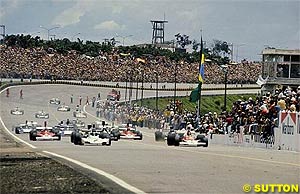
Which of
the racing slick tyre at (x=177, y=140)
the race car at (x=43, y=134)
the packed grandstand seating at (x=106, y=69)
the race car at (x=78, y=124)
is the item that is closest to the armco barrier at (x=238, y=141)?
the racing slick tyre at (x=177, y=140)

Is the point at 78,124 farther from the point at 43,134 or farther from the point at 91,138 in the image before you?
the point at 91,138

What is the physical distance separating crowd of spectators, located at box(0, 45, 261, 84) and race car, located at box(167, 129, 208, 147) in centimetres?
10621

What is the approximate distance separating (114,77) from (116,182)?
506 ft

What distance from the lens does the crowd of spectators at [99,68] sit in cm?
15588

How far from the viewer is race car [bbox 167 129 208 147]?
121ft

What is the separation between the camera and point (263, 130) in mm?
33250

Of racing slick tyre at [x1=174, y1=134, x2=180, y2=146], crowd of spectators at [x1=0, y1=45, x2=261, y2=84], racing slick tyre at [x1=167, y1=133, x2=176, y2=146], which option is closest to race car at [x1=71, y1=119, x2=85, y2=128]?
racing slick tyre at [x1=167, y1=133, x2=176, y2=146]

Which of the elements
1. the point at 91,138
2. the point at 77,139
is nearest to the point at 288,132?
the point at 91,138

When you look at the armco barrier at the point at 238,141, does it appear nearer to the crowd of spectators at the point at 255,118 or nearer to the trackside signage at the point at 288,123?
the crowd of spectators at the point at 255,118

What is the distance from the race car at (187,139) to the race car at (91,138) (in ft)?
10.9

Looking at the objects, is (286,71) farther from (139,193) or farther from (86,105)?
(139,193)

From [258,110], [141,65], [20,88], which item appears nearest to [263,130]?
[258,110]

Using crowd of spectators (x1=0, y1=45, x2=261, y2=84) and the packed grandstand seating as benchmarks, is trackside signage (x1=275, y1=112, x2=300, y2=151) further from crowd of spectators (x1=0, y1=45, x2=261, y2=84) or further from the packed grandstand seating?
crowd of spectators (x1=0, y1=45, x2=261, y2=84)

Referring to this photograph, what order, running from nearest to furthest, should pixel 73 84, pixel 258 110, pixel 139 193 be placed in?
1. pixel 139 193
2. pixel 258 110
3. pixel 73 84
